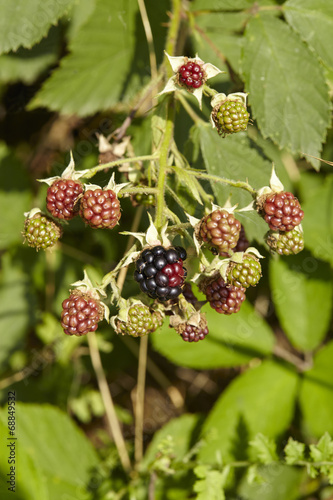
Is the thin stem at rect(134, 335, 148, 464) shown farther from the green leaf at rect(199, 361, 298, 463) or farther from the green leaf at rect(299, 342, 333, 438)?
the green leaf at rect(299, 342, 333, 438)

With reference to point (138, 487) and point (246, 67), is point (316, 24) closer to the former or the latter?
point (246, 67)

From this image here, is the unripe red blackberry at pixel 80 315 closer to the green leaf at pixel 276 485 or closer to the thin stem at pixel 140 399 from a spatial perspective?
the thin stem at pixel 140 399

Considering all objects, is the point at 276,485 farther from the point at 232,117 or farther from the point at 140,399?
the point at 232,117

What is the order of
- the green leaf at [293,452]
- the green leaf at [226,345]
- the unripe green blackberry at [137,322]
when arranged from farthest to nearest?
the green leaf at [226,345]
the green leaf at [293,452]
the unripe green blackberry at [137,322]

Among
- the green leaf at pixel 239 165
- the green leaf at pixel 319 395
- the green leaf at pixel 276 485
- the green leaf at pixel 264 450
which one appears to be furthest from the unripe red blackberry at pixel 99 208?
the green leaf at pixel 276 485

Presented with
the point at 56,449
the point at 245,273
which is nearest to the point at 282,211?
the point at 245,273

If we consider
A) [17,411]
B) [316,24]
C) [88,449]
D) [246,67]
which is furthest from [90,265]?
[316,24]

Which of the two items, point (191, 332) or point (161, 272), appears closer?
point (161, 272)
